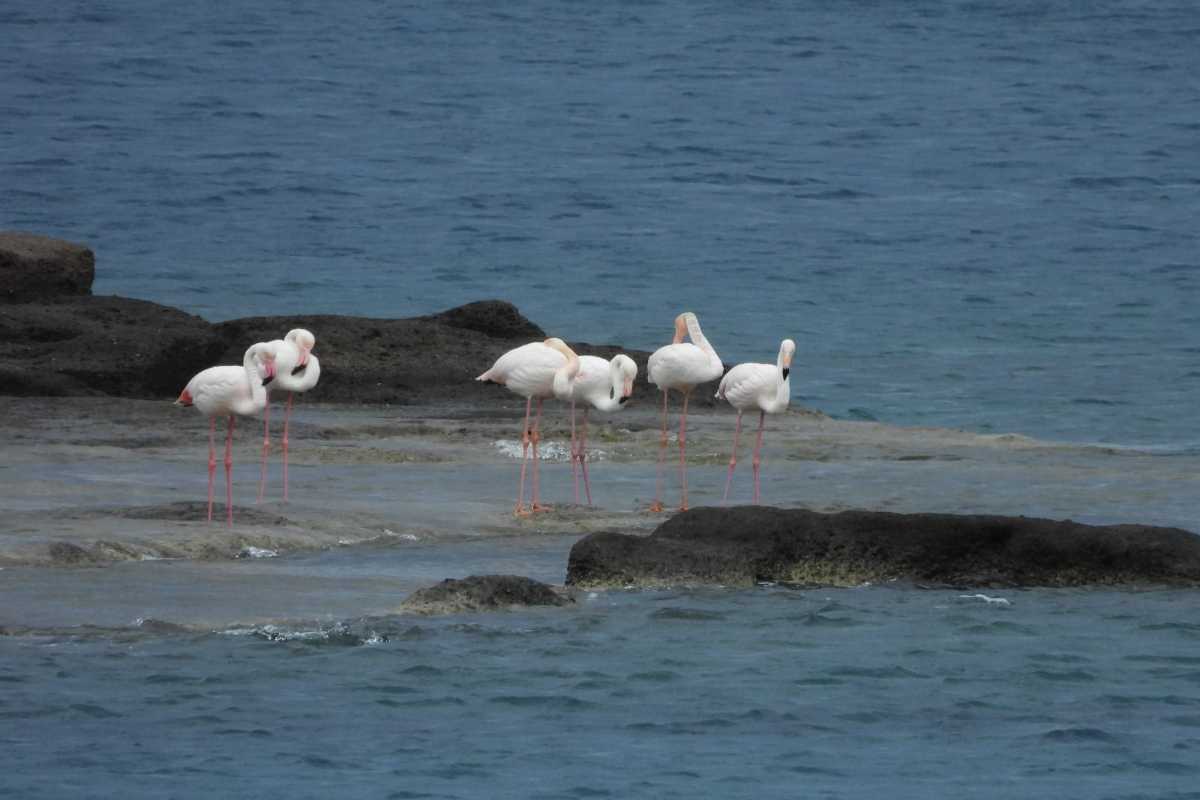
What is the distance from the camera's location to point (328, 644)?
11234mm

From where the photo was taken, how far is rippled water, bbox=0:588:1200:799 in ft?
31.4

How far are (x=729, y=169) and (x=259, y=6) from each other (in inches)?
1229

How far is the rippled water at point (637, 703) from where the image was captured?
9.58 m

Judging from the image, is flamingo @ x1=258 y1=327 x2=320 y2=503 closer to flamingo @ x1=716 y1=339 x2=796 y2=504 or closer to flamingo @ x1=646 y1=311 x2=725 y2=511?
flamingo @ x1=646 y1=311 x2=725 y2=511

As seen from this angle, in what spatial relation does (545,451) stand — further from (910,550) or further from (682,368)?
(910,550)

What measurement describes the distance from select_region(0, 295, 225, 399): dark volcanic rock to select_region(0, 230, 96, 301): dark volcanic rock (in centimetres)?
80

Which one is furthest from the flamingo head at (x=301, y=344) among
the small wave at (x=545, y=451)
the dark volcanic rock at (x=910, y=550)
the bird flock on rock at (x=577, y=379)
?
the dark volcanic rock at (x=910, y=550)

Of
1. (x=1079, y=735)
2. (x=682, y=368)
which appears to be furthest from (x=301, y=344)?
(x=1079, y=735)

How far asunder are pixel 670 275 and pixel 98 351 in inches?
745

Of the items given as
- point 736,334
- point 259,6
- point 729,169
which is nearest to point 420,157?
point 729,169

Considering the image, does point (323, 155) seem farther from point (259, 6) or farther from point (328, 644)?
point (328, 644)

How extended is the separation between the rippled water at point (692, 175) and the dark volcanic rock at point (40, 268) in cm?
830

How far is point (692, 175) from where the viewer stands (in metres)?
51.1

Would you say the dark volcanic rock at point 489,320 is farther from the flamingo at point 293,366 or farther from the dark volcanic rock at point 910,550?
the dark volcanic rock at point 910,550
